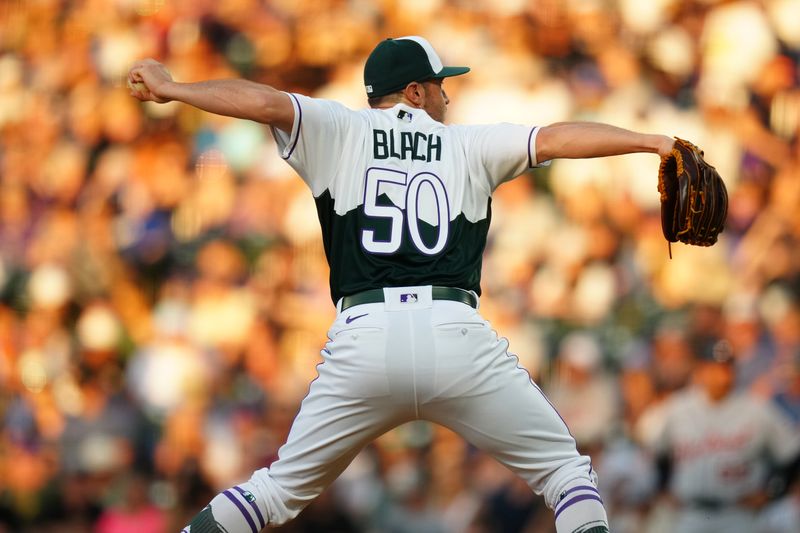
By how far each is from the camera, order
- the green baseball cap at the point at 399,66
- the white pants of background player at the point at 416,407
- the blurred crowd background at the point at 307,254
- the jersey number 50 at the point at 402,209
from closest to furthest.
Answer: the white pants of background player at the point at 416,407
the jersey number 50 at the point at 402,209
the green baseball cap at the point at 399,66
the blurred crowd background at the point at 307,254

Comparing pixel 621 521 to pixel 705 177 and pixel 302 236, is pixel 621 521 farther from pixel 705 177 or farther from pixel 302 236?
pixel 705 177

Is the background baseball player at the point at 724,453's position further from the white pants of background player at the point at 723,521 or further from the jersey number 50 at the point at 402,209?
the jersey number 50 at the point at 402,209

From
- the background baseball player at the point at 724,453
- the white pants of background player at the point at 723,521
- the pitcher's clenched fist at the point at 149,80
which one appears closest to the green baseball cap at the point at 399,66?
the pitcher's clenched fist at the point at 149,80

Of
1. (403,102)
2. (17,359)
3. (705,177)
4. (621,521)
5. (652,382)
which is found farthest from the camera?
(17,359)

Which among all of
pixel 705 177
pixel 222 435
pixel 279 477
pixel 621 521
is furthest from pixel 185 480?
pixel 705 177

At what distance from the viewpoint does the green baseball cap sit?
432 cm

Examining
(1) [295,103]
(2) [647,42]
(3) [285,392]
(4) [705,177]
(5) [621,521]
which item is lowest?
(5) [621,521]

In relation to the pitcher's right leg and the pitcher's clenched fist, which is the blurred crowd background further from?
the pitcher's clenched fist

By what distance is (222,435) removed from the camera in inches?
322

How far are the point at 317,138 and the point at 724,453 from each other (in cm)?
405

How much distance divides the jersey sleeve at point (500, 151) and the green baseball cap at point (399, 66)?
28 cm

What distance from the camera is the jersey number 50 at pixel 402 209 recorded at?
401 cm

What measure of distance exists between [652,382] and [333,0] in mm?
4165

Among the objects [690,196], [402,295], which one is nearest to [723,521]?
[690,196]
